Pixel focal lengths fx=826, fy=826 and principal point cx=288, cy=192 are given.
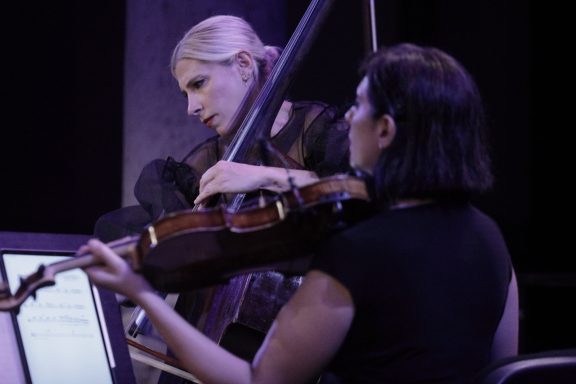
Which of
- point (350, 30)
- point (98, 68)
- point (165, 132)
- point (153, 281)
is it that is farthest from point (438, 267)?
point (350, 30)

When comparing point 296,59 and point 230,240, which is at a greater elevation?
point 296,59

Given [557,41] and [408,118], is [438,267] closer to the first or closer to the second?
[408,118]

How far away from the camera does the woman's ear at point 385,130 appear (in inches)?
55.1

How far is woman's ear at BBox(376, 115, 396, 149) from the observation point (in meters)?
1.40

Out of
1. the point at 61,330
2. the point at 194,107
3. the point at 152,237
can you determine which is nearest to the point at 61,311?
the point at 61,330

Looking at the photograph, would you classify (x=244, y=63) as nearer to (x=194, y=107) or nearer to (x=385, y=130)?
(x=194, y=107)

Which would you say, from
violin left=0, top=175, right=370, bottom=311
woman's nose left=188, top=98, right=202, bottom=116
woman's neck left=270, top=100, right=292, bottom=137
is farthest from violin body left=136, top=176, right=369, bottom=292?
woman's nose left=188, top=98, right=202, bottom=116

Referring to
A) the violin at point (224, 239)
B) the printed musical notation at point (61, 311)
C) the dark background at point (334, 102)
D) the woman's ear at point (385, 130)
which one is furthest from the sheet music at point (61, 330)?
the dark background at point (334, 102)

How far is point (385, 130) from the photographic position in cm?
141

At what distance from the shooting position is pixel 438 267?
53.1 inches

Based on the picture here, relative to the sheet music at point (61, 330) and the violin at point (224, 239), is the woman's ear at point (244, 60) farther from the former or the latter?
the violin at point (224, 239)

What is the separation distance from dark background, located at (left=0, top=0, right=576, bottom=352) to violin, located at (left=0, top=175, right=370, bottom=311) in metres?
1.57

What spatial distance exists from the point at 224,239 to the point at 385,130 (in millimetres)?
338

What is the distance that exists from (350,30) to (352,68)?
0.60 feet
